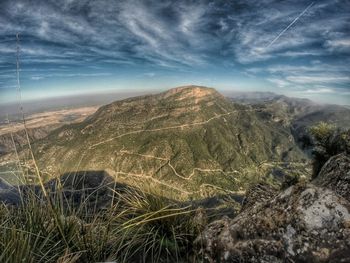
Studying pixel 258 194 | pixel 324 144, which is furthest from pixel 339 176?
pixel 324 144

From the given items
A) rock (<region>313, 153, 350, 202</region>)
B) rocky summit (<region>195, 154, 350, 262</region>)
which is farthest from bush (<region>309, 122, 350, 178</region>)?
rocky summit (<region>195, 154, 350, 262</region>)

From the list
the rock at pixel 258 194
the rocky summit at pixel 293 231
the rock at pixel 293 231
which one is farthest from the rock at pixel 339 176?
the rock at pixel 258 194

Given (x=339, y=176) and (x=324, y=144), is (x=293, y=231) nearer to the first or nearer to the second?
(x=339, y=176)

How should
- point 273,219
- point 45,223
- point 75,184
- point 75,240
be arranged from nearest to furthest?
point 273,219, point 75,240, point 45,223, point 75,184

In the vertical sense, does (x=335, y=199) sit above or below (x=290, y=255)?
above

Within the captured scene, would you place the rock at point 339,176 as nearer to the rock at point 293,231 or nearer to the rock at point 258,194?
the rock at point 293,231

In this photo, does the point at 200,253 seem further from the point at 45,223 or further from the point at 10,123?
the point at 10,123

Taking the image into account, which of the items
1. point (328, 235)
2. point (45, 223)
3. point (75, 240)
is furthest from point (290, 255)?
point (45, 223)
